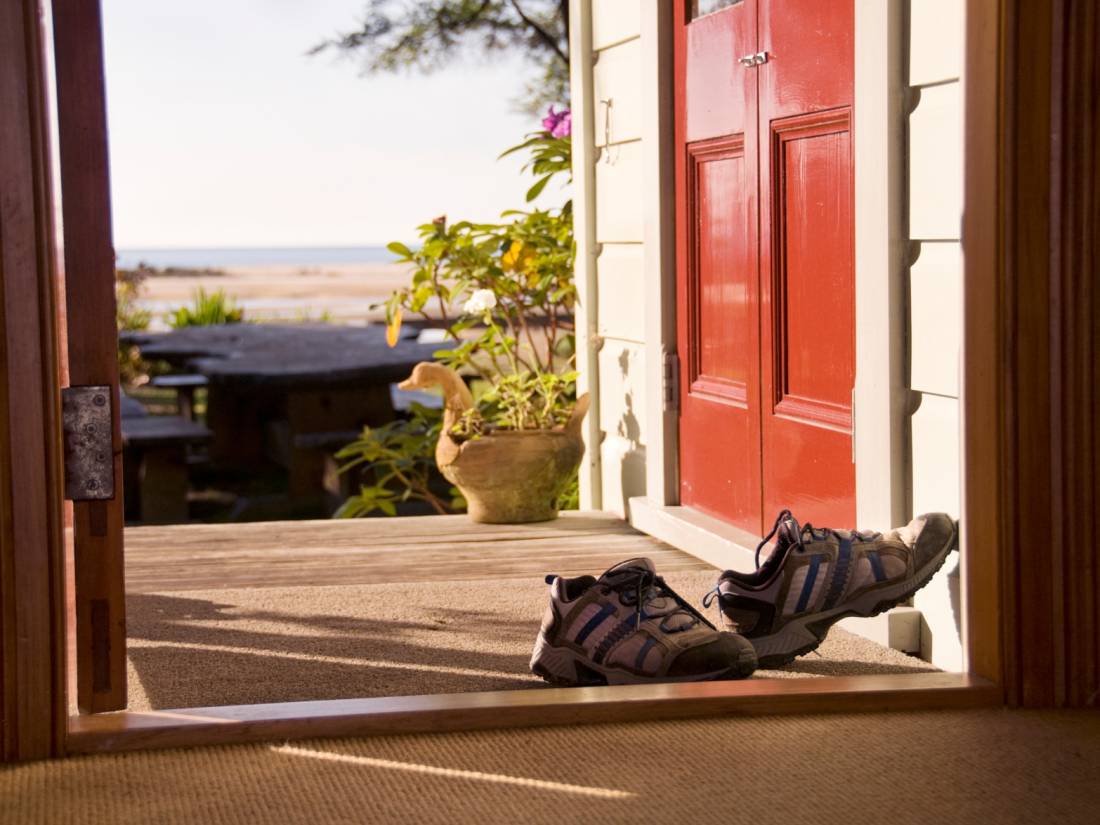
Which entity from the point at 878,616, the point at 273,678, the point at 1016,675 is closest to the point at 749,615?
the point at 878,616

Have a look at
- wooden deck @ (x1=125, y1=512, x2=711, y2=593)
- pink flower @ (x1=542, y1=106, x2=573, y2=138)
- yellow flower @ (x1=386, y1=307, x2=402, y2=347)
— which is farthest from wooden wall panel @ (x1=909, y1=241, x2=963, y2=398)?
yellow flower @ (x1=386, y1=307, x2=402, y2=347)

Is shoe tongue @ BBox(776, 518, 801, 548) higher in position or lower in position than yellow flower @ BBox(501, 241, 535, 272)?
lower

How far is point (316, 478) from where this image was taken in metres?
6.93

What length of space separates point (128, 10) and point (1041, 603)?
2943 centimetres

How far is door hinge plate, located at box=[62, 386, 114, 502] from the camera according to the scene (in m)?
1.81

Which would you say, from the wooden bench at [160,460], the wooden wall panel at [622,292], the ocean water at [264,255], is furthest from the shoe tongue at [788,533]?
the ocean water at [264,255]

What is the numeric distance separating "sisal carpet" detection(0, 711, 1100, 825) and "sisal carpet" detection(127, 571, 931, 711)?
0.41 m

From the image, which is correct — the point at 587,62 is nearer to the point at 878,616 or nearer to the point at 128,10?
the point at 878,616

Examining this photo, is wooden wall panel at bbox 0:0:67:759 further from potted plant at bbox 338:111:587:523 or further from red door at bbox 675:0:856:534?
potted plant at bbox 338:111:587:523

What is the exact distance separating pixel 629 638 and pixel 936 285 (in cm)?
77

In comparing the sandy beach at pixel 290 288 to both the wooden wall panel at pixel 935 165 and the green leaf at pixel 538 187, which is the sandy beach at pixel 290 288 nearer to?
the green leaf at pixel 538 187

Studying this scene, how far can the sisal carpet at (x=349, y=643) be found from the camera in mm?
2223

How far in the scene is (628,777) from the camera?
5.42ft

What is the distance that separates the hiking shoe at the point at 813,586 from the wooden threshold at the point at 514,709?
289 millimetres
